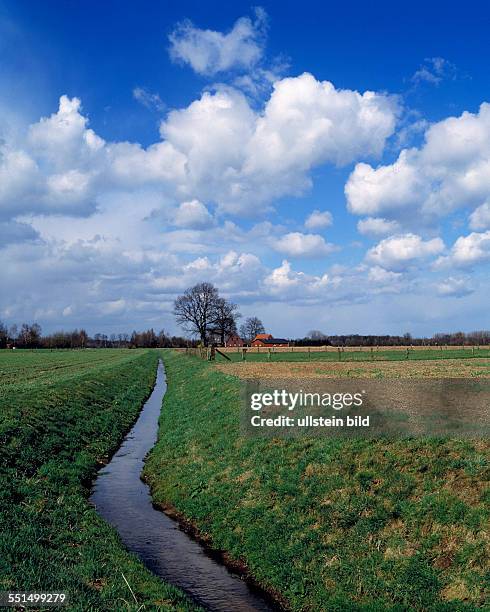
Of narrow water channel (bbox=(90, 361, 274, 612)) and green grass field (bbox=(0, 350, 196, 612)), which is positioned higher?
green grass field (bbox=(0, 350, 196, 612))

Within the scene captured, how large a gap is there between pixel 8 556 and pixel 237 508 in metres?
6.51

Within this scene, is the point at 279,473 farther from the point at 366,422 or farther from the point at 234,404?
the point at 234,404

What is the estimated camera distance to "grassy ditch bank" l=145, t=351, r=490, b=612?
10438 millimetres

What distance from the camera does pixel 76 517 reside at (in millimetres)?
14531

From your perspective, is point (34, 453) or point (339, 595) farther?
point (34, 453)

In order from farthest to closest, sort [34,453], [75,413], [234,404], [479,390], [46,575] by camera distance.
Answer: [75,413], [234,404], [479,390], [34,453], [46,575]

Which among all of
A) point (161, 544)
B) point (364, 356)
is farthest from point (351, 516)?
point (364, 356)

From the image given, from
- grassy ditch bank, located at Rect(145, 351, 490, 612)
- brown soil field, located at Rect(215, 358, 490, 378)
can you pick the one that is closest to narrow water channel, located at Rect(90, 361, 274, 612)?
grassy ditch bank, located at Rect(145, 351, 490, 612)

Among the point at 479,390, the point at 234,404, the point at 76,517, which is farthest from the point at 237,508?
the point at 479,390

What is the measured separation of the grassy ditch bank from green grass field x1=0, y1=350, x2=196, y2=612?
9.57ft

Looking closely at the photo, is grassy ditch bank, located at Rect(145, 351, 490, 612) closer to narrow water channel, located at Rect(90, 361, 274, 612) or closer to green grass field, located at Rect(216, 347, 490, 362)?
narrow water channel, located at Rect(90, 361, 274, 612)

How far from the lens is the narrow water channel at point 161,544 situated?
1134 cm

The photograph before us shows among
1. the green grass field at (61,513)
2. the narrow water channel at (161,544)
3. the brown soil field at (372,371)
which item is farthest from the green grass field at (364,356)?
the narrow water channel at (161,544)

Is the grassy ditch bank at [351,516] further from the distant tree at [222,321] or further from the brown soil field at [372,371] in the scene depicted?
the distant tree at [222,321]
